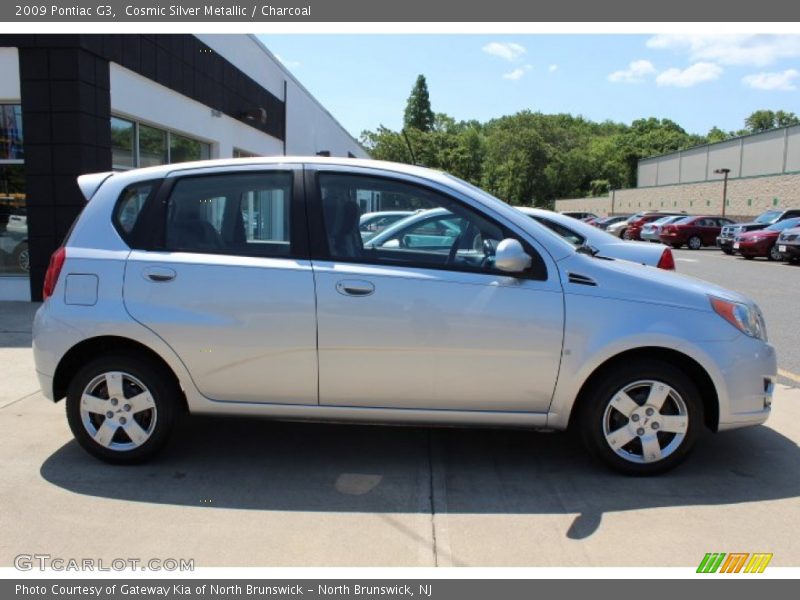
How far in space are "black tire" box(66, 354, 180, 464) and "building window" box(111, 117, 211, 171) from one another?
726cm

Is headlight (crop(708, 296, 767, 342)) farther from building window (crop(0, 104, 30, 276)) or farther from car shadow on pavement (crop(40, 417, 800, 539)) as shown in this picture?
building window (crop(0, 104, 30, 276))

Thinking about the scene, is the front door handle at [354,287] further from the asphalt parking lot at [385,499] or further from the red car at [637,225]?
the red car at [637,225]

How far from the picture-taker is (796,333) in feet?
29.4

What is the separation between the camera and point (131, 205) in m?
4.28

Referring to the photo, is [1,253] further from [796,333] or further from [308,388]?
[796,333]

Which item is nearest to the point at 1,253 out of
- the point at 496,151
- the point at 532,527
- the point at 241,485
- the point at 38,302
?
the point at 38,302

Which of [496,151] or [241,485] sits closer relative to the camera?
[241,485]

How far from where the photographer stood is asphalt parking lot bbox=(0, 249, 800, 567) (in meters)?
3.28

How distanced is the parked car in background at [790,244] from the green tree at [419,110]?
8580cm

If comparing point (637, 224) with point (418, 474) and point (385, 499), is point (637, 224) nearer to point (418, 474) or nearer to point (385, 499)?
point (418, 474)

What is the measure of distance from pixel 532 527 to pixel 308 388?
1.49 m

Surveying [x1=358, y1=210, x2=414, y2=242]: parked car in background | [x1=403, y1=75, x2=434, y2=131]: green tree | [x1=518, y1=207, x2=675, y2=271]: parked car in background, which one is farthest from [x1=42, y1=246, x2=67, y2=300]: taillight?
[x1=403, y1=75, x2=434, y2=131]: green tree

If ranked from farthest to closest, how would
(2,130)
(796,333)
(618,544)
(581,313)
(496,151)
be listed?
(496,151), (2,130), (796,333), (581,313), (618,544)

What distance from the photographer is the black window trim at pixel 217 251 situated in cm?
407
